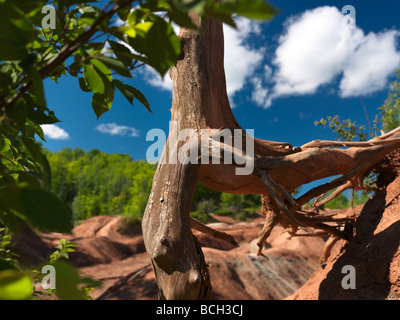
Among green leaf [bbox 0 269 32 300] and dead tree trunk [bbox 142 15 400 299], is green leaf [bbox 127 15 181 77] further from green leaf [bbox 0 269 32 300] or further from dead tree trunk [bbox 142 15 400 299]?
dead tree trunk [bbox 142 15 400 299]

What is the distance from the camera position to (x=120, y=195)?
36.3 metres

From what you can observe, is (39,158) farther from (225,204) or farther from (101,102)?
(225,204)

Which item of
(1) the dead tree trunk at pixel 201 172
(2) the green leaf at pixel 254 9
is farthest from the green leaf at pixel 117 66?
(1) the dead tree trunk at pixel 201 172

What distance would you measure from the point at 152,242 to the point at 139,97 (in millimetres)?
2446

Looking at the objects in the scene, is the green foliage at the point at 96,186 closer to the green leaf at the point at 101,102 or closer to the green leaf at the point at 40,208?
the green leaf at the point at 101,102

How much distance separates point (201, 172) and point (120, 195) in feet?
113


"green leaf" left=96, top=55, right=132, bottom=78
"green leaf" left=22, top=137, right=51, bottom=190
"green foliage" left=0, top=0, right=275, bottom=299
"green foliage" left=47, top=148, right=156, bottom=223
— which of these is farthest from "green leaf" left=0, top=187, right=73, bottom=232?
"green foliage" left=47, top=148, right=156, bottom=223

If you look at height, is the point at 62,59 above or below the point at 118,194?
below

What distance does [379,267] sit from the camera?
3711 mm

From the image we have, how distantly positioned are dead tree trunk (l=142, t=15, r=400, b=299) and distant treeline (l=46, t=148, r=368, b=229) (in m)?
15.5

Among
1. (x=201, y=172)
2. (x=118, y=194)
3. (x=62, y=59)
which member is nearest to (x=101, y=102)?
(x=62, y=59)

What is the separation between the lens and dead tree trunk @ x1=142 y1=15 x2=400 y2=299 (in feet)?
9.65
